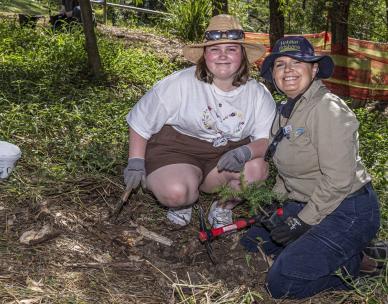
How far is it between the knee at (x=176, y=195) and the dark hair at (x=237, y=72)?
68 centimetres

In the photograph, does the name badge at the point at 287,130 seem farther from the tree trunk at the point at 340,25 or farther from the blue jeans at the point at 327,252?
the tree trunk at the point at 340,25

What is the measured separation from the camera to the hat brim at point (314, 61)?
287cm

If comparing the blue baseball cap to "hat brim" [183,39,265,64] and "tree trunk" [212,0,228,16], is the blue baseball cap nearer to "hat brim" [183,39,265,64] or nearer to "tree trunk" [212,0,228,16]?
"hat brim" [183,39,265,64]

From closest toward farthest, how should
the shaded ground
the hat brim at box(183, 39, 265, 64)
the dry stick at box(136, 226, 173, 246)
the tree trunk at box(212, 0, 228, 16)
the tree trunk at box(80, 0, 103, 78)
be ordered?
1. the shaded ground
2. the hat brim at box(183, 39, 265, 64)
3. the dry stick at box(136, 226, 173, 246)
4. the tree trunk at box(80, 0, 103, 78)
5. the tree trunk at box(212, 0, 228, 16)

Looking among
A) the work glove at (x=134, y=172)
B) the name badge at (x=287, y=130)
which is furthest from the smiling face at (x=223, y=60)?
the work glove at (x=134, y=172)

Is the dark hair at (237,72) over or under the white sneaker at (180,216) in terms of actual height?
over

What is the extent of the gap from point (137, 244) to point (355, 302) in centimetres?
130

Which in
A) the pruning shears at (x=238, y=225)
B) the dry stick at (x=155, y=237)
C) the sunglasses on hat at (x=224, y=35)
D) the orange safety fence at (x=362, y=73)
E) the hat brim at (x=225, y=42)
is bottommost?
the orange safety fence at (x=362, y=73)

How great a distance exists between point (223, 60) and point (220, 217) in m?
1.00

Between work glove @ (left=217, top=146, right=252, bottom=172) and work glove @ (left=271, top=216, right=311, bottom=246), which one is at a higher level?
work glove @ (left=217, top=146, right=252, bottom=172)

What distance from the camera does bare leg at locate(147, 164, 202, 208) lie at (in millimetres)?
3336

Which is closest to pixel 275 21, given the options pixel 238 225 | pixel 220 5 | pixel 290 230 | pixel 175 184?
pixel 220 5

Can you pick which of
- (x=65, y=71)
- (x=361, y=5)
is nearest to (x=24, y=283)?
(x=65, y=71)

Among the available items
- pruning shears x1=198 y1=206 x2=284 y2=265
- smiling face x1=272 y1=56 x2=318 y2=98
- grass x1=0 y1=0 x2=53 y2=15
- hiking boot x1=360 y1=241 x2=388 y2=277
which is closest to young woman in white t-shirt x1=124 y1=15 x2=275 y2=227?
pruning shears x1=198 y1=206 x2=284 y2=265
